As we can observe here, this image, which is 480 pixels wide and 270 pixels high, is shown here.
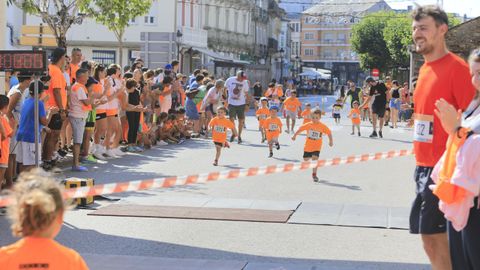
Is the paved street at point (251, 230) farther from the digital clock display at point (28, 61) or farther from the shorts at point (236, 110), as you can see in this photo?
the shorts at point (236, 110)

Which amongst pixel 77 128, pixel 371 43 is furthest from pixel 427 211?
pixel 371 43

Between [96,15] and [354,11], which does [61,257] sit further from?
[354,11]

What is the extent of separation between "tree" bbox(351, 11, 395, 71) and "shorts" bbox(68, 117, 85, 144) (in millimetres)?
77010

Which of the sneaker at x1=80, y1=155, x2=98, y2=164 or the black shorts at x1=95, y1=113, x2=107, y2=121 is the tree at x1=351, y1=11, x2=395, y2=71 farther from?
the sneaker at x1=80, y1=155, x2=98, y2=164

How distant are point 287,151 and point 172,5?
3428cm

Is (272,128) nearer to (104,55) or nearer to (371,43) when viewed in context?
(104,55)

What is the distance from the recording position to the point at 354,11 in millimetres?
130000

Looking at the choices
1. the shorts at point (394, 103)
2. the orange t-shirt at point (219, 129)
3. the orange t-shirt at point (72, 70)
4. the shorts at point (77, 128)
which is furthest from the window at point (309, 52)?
the shorts at point (77, 128)

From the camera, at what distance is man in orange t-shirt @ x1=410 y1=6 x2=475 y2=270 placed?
5.68 m

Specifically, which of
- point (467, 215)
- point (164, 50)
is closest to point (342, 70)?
point (164, 50)

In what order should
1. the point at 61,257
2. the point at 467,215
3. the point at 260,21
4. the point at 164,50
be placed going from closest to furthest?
the point at 61,257 < the point at 467,215 < the point at 164,50 < the point at 260,21

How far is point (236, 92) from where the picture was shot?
21922 mm

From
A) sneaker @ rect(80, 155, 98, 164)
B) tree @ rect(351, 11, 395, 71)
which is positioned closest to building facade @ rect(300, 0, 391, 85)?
tree @ rect(351, 11, 395, 71)

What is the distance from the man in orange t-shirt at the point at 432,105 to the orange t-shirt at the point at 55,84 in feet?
27.3
